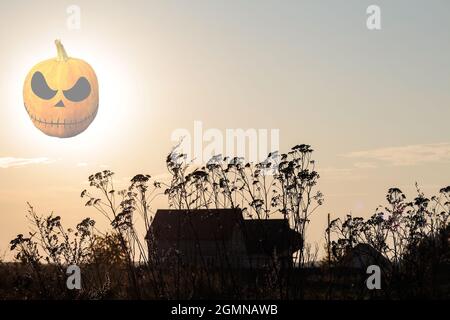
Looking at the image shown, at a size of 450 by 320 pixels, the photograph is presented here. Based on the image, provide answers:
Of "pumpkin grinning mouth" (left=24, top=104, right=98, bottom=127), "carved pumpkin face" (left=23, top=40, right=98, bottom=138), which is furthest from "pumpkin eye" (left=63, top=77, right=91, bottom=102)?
"pumpkin grinning mouth" (left=24, top=104, right=98, bottom=127)

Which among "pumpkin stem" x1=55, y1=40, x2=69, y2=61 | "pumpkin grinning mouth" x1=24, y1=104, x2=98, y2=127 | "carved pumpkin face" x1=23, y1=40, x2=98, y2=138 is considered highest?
"pumpkin stem" x1=55, y1=40, x2=69, y2=61

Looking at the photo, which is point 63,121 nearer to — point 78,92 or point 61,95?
point 61,95

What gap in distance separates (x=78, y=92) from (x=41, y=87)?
1.20 metres

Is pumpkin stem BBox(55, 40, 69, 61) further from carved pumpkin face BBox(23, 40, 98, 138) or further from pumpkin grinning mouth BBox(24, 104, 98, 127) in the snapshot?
pumpkin grinning mouth BBox(24, 104, 98, 127)

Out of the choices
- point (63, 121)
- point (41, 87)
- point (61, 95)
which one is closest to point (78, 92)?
point (61, 95)

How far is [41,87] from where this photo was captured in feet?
69.2

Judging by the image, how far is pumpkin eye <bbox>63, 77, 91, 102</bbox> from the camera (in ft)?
68.1

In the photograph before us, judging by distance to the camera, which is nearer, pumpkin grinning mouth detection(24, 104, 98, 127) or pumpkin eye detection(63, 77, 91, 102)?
pumpkin grinning mouth detection(24, 104, 98, 127)

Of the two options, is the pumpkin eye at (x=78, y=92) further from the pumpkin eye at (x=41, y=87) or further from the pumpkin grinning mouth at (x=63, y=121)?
the pumpkin grinning mouth at (x=63, y=121)

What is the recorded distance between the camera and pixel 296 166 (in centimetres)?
1193

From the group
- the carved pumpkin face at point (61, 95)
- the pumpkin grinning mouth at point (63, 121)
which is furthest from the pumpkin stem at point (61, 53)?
the pumpkin grinning mouth at point (63, 121)
